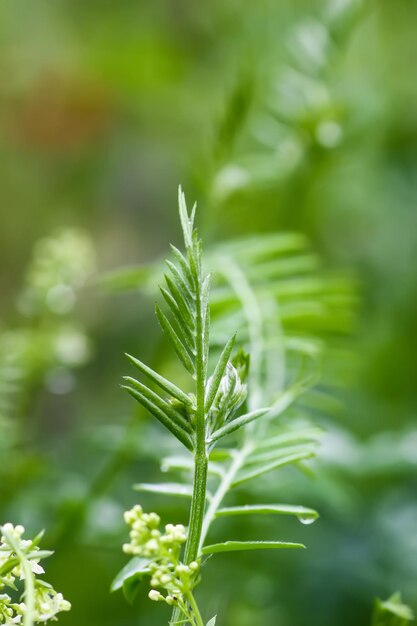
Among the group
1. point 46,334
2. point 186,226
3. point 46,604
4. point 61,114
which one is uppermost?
point 61,114

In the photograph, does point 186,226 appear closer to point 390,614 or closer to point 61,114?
point 390,614

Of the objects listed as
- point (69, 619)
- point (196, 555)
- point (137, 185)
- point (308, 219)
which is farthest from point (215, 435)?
point (137, 185)

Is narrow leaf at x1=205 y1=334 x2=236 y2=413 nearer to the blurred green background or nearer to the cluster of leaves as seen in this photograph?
the cluster of leaves

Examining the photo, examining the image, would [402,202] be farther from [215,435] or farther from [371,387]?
[215,435]

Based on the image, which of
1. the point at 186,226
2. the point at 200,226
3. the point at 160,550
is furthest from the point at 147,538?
the point at 200,226

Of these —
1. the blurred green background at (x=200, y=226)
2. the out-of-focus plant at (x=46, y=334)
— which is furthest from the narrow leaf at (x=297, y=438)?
the out-of-focus plant at (x=46, y=334)

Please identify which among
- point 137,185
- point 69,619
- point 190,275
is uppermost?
point 137,185
